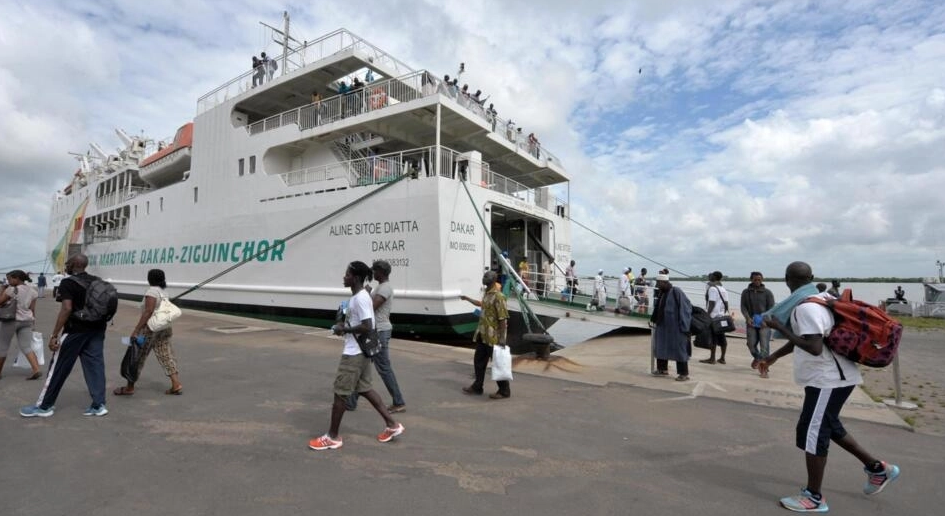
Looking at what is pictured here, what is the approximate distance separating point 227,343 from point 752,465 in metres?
8.02

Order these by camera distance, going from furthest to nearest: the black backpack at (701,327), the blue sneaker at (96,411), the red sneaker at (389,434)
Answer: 1. the black backpack at (701,327)
2. the blue sneaker at (96,411)
3. the red sneaker at (389,434)

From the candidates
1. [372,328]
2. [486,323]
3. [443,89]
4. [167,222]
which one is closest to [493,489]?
[372,328]

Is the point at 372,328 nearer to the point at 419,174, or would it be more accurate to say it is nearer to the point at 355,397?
the point at 355,397

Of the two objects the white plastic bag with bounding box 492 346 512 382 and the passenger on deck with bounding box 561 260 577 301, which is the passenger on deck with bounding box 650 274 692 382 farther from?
the passenger on deck with bounding box 561 260 577 301

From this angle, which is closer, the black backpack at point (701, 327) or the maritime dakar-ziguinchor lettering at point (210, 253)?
the black backpack at point (701, 327)

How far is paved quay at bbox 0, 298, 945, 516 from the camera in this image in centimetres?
274

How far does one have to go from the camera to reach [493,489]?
2.91 meters

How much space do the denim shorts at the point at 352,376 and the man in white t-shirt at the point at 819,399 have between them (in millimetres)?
2787

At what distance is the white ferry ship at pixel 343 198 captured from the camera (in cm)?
998

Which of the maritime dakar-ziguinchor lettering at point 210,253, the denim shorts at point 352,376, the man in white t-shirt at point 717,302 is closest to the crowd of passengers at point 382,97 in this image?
the maritime dakar-ziguinchor lettering at point 210,253

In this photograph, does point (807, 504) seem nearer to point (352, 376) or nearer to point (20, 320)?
point (352, 376)

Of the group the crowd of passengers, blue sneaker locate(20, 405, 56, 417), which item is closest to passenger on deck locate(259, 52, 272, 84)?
the crowd of passengers

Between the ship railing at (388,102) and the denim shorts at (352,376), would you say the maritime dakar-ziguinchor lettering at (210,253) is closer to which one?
the ship railing at (388,102)

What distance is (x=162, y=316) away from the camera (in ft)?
15.7
